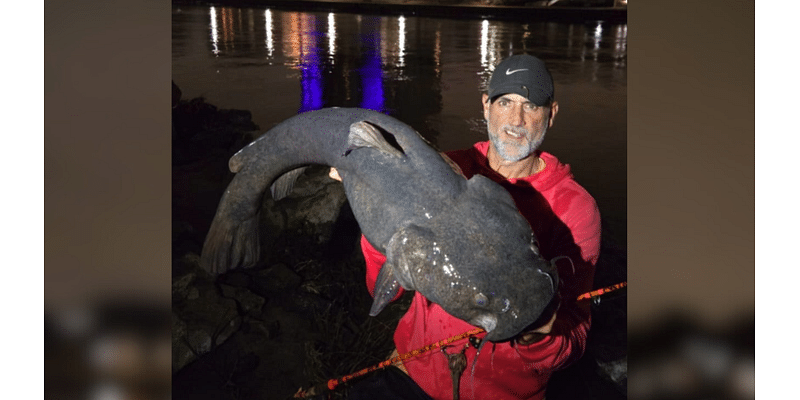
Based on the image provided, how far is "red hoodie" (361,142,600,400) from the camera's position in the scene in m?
2.09

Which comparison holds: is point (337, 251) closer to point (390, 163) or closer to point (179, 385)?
point (179, 385)

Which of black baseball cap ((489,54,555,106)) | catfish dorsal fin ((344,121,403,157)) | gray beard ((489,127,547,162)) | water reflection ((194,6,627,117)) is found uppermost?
water reflection ((194,6,627,117))

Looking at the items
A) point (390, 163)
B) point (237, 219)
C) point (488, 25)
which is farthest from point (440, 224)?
point (488, 25)

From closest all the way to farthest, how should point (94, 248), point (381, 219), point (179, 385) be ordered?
point (381, 219) < point (94, 248) < point (179, 385)

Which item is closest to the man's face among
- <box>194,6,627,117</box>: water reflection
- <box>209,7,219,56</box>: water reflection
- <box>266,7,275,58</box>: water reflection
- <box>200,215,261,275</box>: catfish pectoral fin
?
<box>200,215,261,275</box>: catfish pectoral fin

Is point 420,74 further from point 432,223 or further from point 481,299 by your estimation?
point 481,299

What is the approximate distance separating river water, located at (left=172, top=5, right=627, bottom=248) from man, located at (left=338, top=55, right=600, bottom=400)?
3.24 meters

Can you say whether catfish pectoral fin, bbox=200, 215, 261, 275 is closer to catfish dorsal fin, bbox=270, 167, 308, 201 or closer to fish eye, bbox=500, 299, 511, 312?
catfish dorsal fin, bbox=270, 167, 308, 201

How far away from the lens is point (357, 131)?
5.51 ft

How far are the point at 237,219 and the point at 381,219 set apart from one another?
744 mm

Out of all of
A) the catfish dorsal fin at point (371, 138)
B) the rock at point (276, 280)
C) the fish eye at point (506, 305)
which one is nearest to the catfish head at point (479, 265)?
the fish eye at point (506, 305)

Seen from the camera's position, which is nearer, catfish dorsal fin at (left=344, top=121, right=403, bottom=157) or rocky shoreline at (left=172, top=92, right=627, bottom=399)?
catfish dorsal fin at (left=344, top=121, right=403, bottom=157)

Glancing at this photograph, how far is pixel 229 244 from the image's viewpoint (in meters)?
2.15

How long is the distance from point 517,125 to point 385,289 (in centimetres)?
90
